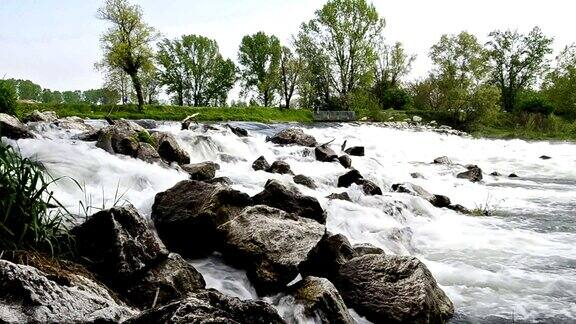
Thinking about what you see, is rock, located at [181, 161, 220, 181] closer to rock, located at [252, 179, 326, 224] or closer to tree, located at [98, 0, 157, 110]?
rock, located at [252, 179, 326, 224]

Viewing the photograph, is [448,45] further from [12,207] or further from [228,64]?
[12,207]

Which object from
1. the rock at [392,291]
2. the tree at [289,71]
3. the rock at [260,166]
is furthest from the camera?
the tree at [289,71]

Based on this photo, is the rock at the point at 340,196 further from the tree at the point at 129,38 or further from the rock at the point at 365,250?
the tree at the point at 129,38

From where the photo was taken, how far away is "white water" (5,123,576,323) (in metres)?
5.27

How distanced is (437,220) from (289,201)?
4140 millimetres

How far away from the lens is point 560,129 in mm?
39812

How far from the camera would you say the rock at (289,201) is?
6547 mm

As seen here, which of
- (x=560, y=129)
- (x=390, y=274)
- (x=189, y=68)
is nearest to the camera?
(x=390, y=274)

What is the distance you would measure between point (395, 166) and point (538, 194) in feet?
17.1

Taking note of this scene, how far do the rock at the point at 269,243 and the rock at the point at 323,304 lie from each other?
1.49ft

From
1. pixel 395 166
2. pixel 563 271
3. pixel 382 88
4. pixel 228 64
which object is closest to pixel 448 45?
pixel 382 88

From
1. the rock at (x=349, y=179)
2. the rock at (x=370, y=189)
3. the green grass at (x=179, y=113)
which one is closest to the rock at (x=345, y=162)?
the rock at (x=349, y=179)

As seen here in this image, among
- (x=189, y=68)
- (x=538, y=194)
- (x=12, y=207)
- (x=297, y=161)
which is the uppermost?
(x=189, y=68)

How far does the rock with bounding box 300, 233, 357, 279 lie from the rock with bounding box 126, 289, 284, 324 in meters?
2.03
